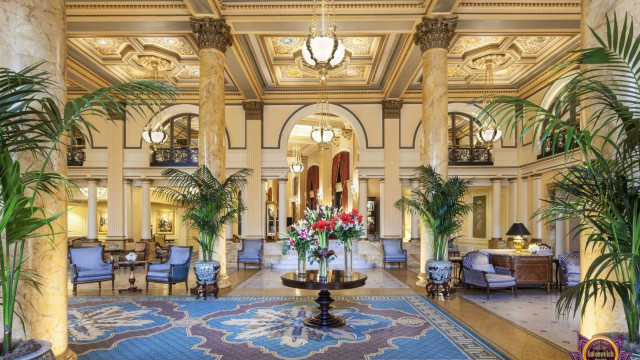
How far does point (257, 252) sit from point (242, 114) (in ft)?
16.3

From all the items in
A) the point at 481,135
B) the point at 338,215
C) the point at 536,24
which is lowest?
the point at 338,215

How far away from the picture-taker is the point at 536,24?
28.6 feet

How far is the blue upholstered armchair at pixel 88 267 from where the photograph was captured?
8.10 metres

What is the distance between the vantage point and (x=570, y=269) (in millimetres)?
8117

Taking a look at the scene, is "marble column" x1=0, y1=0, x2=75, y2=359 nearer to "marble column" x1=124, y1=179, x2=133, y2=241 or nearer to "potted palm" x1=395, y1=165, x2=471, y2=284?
"potted palm" x1=395, y1=165, x2=471, y2=284

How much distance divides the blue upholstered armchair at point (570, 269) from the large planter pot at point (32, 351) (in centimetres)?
861

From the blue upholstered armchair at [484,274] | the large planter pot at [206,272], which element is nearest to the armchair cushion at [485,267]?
the blue upholstered armchair at [484,274]

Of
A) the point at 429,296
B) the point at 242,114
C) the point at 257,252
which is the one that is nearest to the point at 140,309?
the point at 429,296

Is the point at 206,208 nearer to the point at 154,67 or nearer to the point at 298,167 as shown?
the point at 154,67

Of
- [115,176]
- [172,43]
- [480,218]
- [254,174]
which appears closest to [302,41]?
[172,43]

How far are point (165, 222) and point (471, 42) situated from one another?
52.4 feet

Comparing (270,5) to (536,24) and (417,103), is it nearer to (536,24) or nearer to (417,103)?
(536,24)

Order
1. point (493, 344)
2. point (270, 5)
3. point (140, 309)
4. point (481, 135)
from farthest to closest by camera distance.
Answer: point (481, 135), point (270, 5), point (140, 309), point (493, 344)

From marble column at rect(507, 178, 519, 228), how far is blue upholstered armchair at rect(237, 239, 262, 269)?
8.80 meters
